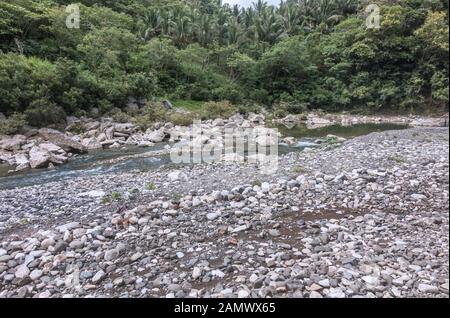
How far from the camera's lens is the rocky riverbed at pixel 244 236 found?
371 cm

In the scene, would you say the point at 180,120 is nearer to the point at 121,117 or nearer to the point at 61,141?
the point at 121,117

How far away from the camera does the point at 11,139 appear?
50.5ft

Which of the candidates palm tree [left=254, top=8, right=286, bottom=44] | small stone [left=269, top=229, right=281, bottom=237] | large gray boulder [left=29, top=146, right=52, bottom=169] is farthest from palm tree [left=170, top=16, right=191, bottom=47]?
small stone [left=269, top=229, right=281, bottom=237]

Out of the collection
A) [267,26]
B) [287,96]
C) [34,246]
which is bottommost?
[34,246]

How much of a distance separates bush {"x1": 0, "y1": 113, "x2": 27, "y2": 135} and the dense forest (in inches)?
20.6

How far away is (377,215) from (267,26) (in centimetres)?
3677

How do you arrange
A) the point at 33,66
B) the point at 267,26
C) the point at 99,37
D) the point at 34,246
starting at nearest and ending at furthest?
the point at 34,246 < the point at 33,66 < the point at 99,37 < the point at 267,26

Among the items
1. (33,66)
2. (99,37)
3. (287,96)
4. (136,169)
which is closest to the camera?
(136,169)

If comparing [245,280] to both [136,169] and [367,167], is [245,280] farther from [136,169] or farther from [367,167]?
[136,169]

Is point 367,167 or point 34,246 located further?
point 367,167

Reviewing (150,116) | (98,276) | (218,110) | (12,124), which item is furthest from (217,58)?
(98,276)

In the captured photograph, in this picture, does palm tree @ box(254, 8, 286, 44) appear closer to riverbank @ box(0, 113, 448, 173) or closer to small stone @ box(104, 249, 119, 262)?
riverbank @ box(0, 113, 448, 173)
